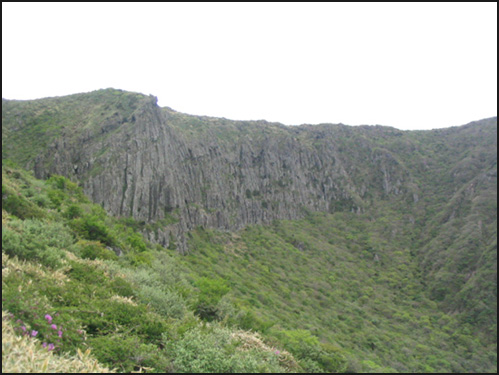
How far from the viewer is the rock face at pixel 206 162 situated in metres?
40.5

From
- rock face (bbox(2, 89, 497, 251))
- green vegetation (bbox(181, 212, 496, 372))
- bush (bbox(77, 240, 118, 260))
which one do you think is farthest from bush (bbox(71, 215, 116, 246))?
rock face (bbox(2, 89, 497, 251))

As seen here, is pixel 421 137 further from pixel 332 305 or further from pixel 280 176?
pixel 332 305

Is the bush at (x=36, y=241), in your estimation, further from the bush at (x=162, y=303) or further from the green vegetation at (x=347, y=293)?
the green vegetation at (x=347, y=293)

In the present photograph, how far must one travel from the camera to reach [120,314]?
5.98 m

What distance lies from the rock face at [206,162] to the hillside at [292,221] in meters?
0.34

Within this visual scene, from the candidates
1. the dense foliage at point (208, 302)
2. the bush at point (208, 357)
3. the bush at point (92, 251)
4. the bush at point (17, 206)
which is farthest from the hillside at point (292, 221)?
the bush at point (208, 357)

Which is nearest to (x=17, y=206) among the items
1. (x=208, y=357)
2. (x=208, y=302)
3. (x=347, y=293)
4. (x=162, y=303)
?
(x=162, y=303)

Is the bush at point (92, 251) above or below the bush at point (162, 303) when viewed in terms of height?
above

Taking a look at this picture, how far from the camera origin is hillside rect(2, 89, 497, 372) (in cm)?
2641

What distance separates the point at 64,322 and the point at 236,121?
312 ft

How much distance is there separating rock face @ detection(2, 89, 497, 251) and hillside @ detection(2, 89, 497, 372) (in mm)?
342

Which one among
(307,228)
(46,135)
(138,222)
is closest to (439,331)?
(307,228)

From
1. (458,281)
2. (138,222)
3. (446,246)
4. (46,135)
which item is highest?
(46,135)

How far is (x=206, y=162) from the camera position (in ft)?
221
